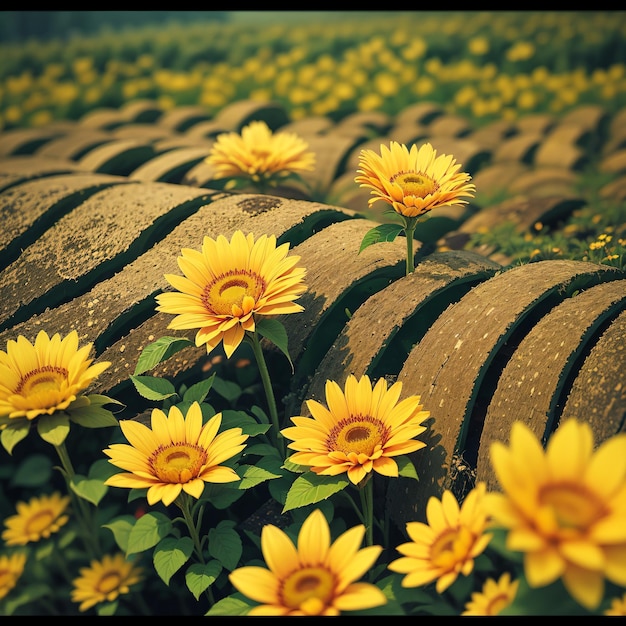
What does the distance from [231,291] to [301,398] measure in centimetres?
→ 47

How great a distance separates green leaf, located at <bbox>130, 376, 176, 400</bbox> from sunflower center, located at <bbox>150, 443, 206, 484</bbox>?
215 millimetres

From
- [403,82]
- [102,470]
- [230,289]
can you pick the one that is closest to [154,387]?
[102,470]

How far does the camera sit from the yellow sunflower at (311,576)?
1.36 m

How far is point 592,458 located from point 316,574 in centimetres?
62

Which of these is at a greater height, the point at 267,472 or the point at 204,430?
the point at 204,430

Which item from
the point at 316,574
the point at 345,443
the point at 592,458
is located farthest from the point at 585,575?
the point at 345,443

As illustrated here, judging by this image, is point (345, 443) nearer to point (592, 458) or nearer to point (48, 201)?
point (592, 458)

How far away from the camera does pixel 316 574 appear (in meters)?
1.45

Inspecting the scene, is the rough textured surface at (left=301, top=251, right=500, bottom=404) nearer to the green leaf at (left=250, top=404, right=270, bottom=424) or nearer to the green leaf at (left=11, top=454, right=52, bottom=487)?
the green leaf at (left=250, top=404, right=270, bottom=424)

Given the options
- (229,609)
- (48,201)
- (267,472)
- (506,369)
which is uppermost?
(48,201)

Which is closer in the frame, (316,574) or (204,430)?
(316,574)

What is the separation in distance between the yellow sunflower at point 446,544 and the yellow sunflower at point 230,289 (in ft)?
2.09

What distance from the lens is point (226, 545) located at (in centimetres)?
189

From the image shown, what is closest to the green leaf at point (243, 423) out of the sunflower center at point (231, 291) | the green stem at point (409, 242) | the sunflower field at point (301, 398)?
Result: the sunflower field at point (301, 398)
